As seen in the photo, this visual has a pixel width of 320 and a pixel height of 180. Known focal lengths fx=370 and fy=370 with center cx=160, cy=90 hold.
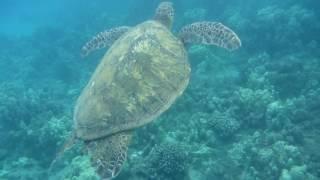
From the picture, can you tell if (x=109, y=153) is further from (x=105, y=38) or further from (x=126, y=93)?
(x=105, y=38)

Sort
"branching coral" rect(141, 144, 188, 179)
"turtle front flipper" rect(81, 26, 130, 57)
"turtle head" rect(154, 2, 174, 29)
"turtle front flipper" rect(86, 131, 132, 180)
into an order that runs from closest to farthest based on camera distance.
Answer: "turtle front flipper" rect(86, 131, 132, 180)
"branching coral" rect(141, 144, 188, 179)
"turtle head" rect(154, 2, 174, 29)
"turtle front flipper" rect(81, 26, 130, 57)

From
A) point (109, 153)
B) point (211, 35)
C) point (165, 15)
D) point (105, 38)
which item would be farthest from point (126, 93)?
point (105, 38)

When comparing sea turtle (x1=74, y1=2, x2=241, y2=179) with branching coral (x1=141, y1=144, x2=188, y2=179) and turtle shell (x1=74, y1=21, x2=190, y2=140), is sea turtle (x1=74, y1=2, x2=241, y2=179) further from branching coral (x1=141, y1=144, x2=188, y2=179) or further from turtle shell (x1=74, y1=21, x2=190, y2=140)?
branching coral (x1=141, y1=144, x2=188, y2=179)

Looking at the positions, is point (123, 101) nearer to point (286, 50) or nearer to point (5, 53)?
point (286, 50)

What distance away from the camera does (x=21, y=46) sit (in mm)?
25203

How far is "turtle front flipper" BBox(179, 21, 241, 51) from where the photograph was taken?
7.33 metres

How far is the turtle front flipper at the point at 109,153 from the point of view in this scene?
5.05m

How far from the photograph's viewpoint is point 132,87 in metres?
5.45

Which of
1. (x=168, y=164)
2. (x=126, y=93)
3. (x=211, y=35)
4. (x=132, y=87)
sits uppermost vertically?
(x=211, y=35)

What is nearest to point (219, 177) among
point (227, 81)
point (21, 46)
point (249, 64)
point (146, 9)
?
point (227, 81)

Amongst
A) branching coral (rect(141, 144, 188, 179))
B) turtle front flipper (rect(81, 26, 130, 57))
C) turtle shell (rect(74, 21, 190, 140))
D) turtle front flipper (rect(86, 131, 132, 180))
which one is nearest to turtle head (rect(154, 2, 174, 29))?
Result: turtle front flipper (rect(81, 26, 130, 57))

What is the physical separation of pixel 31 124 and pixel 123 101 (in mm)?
6844

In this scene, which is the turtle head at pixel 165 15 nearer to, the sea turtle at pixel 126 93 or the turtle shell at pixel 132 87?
the sea turtle at pixel 126 93

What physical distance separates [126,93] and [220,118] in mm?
3636
